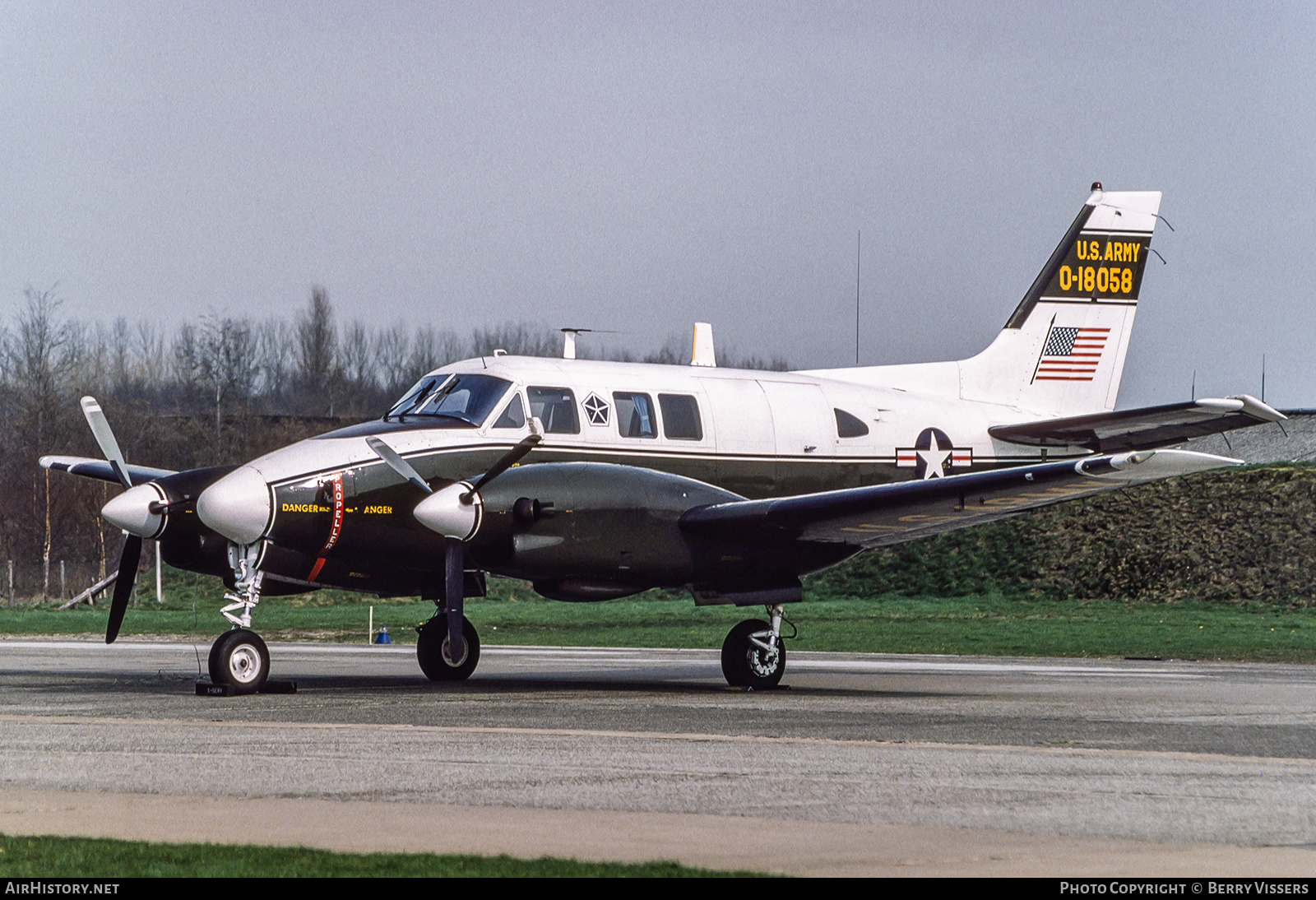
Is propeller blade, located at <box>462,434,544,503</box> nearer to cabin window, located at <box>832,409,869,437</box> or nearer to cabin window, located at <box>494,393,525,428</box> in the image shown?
cabin window, located at <box>494,393,525,428</box>

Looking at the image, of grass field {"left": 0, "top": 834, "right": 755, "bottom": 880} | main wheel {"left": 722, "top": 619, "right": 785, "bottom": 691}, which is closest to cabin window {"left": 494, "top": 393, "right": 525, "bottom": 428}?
main wheel {"left": 722, "top": 619, "right": 785, "bottom": 691}

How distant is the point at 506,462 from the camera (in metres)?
16.5

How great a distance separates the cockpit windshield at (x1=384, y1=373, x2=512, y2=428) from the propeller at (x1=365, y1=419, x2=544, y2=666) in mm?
794

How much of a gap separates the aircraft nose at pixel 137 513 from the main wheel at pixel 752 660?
274 inches

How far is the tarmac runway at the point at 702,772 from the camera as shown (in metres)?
7.32

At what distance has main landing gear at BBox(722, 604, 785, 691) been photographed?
720 inches

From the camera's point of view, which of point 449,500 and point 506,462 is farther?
point 506,462

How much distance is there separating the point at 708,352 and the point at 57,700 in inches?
418

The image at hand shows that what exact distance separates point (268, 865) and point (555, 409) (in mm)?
11951

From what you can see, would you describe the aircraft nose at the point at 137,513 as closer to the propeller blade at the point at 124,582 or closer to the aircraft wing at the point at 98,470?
the propeller blade at the point at 124,582

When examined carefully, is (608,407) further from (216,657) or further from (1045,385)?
(1045,385)

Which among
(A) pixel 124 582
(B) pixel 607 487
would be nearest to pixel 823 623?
(B) pixel 607 487

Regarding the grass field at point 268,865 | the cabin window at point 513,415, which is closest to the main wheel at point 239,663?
the cabin window at point 513,415

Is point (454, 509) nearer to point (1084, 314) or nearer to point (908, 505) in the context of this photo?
point (908, 505)
